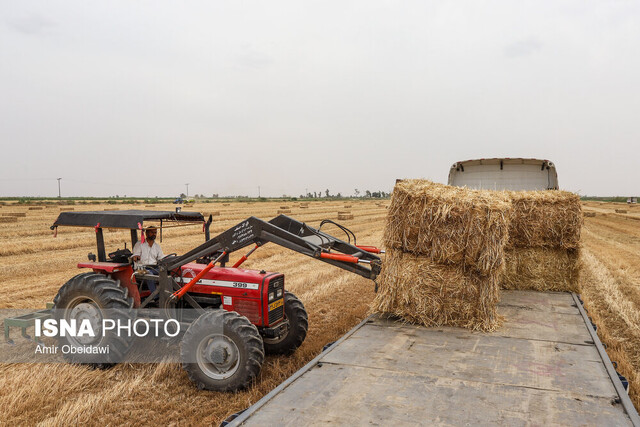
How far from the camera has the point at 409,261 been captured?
581 cm

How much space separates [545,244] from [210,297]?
602cm

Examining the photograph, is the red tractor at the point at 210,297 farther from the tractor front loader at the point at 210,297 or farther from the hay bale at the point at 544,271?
the hay bale at the point at 544,271

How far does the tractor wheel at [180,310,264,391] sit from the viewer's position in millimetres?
4684

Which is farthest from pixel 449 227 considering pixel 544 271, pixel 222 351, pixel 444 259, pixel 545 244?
pixel 545 244

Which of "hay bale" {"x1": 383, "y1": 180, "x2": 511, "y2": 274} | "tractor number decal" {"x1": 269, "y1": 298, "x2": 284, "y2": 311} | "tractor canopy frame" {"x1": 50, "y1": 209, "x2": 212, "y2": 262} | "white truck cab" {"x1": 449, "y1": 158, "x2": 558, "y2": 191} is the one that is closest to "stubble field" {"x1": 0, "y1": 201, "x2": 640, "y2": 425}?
"tractor number decal" {"x1": 269, "y1": 298, "x2": 284, "y2": 311}

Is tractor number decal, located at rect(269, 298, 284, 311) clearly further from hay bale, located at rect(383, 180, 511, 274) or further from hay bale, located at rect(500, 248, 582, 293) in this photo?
hay bale, located at rect(500, 248, 582, 293)

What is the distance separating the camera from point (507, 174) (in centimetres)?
913

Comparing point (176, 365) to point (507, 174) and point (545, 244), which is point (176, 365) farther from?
point (507, 174)

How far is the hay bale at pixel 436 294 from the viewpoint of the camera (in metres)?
5.44

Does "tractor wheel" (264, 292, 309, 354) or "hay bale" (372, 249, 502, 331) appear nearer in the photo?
"hay bale" (372, 249, 502, 331)

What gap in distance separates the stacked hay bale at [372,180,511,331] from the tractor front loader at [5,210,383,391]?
1.50ft

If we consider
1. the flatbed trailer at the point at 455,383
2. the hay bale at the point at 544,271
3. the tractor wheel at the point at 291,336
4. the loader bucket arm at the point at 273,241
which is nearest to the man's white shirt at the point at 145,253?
the loader bucket arm at the point at 273,241

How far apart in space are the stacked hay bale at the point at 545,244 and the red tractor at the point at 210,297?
3.50 metres

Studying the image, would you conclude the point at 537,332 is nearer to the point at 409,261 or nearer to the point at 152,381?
the point at 409,261
